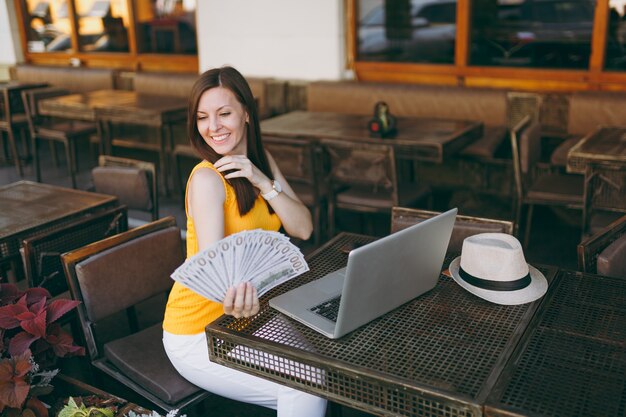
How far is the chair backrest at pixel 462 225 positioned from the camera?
2412 millimetres

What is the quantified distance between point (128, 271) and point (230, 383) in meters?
0.61

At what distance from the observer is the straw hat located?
6.19ft

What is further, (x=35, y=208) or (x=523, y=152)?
(x=523, y=152)

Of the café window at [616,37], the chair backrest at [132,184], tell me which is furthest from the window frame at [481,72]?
the chair backrest at [132,184]

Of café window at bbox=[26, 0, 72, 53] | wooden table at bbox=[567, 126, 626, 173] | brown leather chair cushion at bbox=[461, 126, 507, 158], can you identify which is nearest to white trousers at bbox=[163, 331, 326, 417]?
wooden table at bbox=[567, 126, 626, 173]

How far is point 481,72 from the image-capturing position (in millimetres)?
5746

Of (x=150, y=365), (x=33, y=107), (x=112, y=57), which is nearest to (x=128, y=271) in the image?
(x=150, y=365)

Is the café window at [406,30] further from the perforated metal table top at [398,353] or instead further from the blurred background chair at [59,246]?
the perforated metal table top at [398,353]

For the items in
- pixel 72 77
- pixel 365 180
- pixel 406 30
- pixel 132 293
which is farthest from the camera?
pixel 72 77

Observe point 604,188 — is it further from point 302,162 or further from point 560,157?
point 302,162

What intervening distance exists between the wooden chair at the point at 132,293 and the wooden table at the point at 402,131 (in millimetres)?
2142

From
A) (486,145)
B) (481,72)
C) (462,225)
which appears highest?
(481,72)

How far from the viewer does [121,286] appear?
92.4 inches

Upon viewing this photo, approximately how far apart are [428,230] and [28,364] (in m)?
1.16
